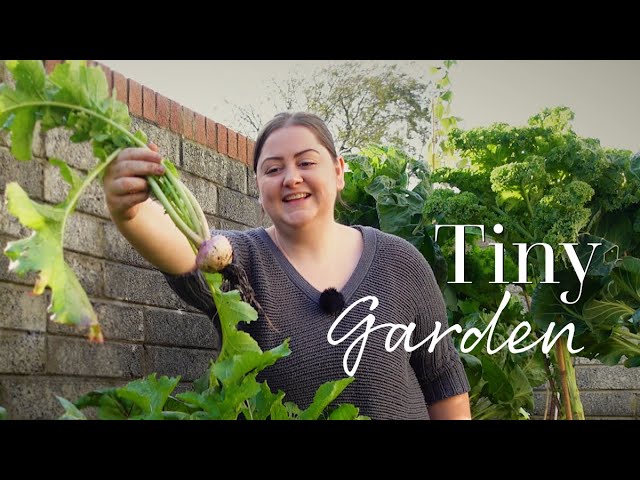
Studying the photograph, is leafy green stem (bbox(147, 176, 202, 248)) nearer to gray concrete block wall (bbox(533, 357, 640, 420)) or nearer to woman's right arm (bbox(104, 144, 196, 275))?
woman's right arm (bbox(104, 144, 196, 275))

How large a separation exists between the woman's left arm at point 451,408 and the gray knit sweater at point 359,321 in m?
0.02

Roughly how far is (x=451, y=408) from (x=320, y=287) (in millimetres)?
456

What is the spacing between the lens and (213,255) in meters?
1.46

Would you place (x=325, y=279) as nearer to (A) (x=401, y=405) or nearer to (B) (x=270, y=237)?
(B) (x=270, y=237)

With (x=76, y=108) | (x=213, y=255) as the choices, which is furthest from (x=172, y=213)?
(x=76, y=108)

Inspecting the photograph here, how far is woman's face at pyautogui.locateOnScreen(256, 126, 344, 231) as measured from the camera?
1946mm

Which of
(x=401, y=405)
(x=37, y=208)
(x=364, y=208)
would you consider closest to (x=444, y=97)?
(x=364, y=208)

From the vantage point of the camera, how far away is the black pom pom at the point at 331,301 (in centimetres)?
197

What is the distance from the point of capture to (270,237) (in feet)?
6.91

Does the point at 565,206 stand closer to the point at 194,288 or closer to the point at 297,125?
the point at 297,125

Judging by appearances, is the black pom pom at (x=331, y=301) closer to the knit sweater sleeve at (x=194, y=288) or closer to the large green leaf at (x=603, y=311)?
the knit sweater sleeve at (x=194, y=288)

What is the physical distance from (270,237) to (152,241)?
537 millimetres

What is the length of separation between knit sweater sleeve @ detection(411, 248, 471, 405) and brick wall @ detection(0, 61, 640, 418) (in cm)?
71

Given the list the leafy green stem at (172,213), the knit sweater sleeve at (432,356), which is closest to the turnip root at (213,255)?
the leafy green stem at (172,213)
